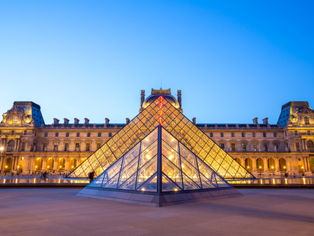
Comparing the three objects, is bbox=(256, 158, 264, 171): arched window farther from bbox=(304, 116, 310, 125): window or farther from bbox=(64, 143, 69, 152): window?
bbox=(64, 143, 69, 152): window

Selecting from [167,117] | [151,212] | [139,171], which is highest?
[167,117]

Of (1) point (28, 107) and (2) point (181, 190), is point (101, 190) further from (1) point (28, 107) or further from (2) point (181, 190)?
(1) point (28, 107)

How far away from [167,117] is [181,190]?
14.6 metres

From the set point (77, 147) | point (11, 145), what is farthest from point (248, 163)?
point (11, 145)

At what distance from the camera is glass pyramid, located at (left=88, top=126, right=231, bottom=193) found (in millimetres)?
8273

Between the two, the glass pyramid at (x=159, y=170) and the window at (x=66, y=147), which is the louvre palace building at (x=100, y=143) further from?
the glass pyramid at (x=159, y=170)

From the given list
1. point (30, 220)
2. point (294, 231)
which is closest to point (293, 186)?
point (294, 231)

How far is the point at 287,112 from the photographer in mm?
52125

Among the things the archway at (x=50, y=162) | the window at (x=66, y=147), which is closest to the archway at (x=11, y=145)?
the archway at (x=50, y=162)

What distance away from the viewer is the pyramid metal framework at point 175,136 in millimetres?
18547

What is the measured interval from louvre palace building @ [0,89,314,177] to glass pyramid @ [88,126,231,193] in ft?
121

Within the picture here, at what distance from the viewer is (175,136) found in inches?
764

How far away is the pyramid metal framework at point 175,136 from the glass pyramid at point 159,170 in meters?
6.78

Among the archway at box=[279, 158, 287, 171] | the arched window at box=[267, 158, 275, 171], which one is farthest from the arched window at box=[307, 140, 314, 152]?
the arched window at box=[267, 158, 275, 171]
